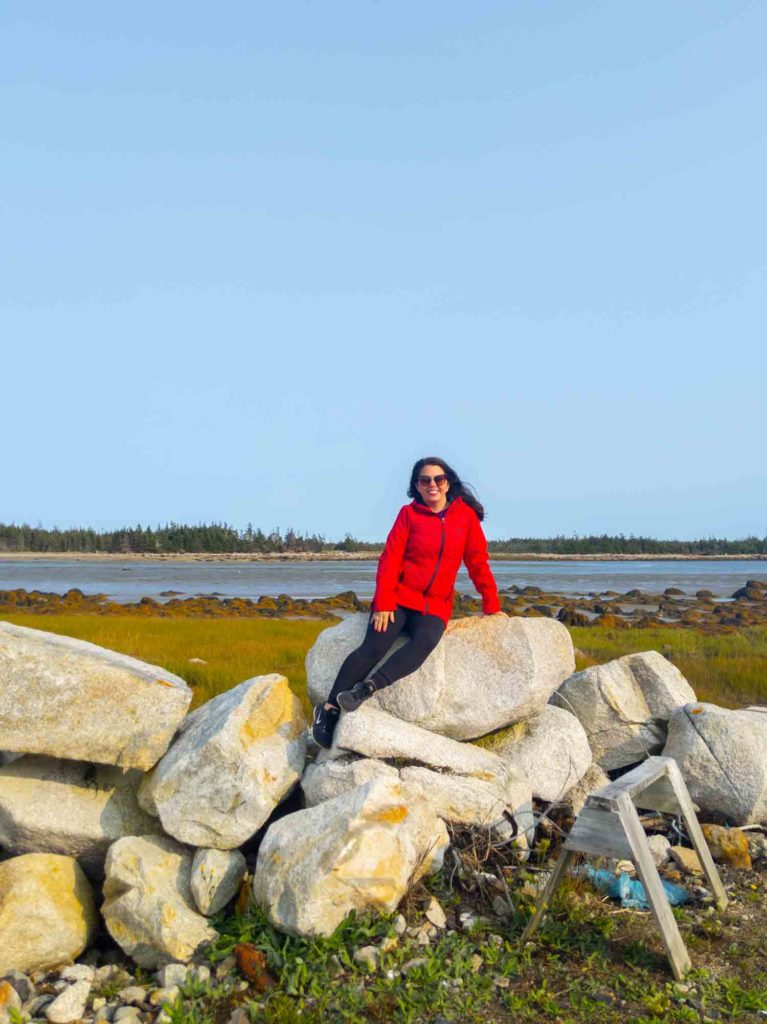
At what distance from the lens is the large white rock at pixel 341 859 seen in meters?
5.00

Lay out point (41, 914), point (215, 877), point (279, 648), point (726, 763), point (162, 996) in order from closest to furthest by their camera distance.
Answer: point (162, 996)
point (41, 914)
point (215, 877)
point (726, 763)
point (279, 648)

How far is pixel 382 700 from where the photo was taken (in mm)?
7016

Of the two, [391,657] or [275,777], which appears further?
[391,657]

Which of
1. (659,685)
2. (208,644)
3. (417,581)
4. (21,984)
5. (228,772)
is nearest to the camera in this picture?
(21,984)

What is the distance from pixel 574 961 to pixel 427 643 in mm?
2499

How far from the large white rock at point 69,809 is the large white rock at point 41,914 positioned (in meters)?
0.34

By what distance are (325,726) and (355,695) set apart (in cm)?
36

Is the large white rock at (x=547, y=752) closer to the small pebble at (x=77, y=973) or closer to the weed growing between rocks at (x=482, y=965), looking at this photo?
the weed growing between rocks at (x=482, y=965)

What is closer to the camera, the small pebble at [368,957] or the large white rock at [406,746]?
the small pebble at [368,957]

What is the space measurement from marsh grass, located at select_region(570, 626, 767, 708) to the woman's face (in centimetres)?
642

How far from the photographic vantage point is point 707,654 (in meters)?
16.9

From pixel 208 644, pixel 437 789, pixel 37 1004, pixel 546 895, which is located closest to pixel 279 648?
pixel 208 644

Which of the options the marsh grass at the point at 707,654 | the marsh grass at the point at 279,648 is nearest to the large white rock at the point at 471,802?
the marsh grass at the point at 279,648

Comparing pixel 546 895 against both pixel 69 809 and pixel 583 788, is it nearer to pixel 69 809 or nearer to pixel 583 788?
pixel 583 788
